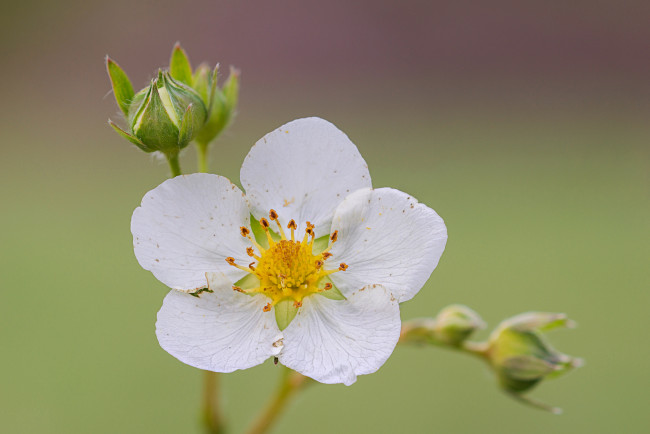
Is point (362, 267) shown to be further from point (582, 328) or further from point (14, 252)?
point (14, 252)

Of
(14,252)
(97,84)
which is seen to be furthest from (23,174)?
(97,84)

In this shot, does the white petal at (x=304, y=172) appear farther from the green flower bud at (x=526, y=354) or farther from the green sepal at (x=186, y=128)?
the green flower bud at (x=526, y=354)

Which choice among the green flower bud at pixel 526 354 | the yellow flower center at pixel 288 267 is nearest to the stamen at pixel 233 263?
the yellow flower center at pixel 288 267

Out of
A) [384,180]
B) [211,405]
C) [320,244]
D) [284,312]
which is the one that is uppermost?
[384,180]

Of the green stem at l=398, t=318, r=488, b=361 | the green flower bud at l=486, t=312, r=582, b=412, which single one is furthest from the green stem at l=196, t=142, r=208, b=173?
the green flower bud at l=486, t=312, r=582, b=412

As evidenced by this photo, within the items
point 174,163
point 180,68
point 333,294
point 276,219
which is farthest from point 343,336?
point 180,68

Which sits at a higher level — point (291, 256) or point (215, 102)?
point (215, 102)

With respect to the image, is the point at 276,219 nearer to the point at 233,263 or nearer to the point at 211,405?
the point at 233,263
